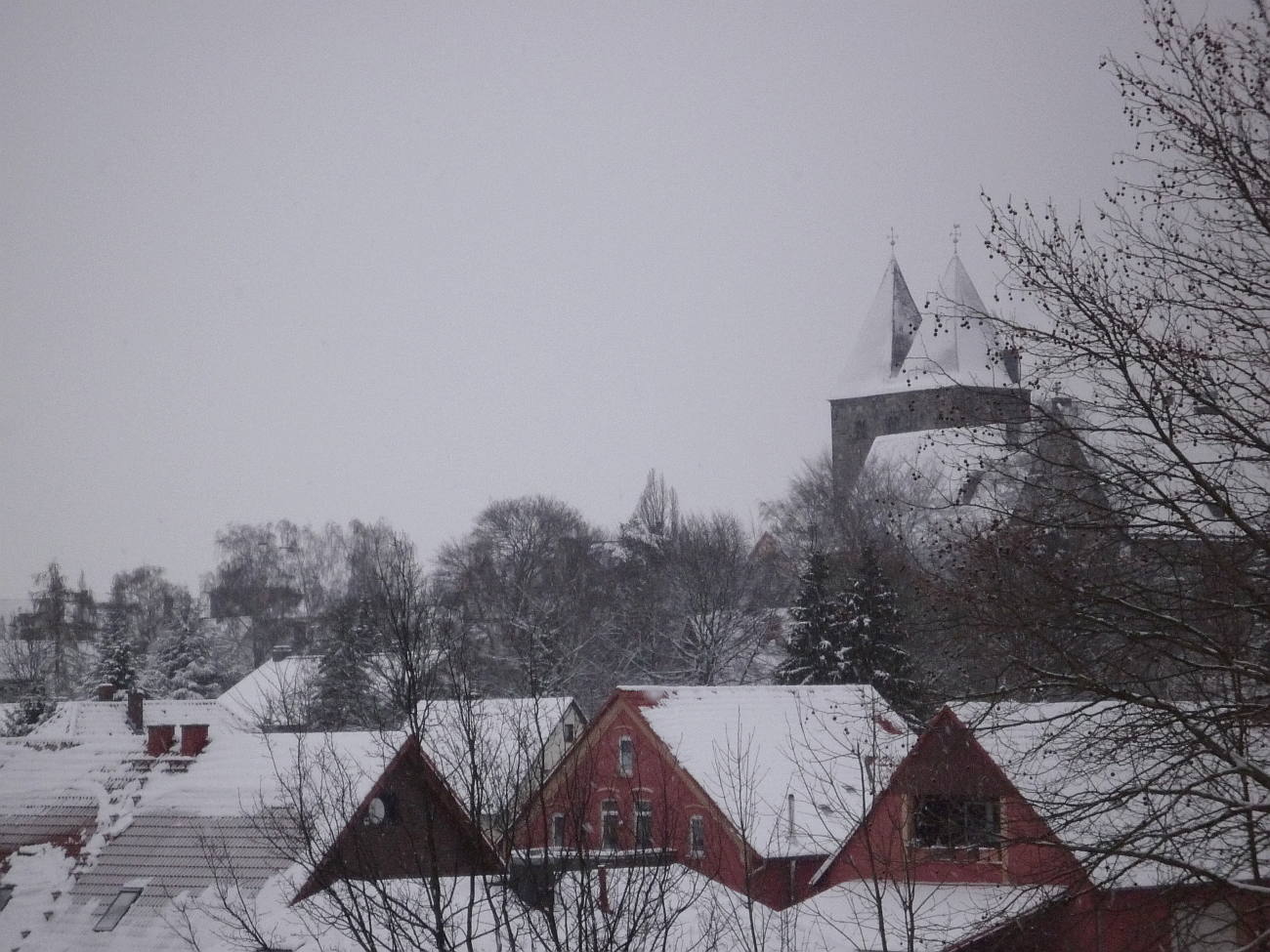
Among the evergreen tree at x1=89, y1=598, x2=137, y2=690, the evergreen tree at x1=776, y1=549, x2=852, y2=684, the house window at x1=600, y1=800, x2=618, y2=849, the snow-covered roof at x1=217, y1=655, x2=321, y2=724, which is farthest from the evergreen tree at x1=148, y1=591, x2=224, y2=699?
the house window at x1=600, y1=800, x2=618, y2=849

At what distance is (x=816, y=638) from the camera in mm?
39156

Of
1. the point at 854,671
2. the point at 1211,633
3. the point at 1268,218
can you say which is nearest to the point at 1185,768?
the point at 1211,633

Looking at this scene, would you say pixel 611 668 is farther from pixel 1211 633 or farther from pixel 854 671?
pixel 1211 633

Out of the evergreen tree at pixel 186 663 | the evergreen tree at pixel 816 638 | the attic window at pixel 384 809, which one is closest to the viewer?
the attic window at pixel 384 809

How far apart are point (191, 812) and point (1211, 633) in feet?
59.2

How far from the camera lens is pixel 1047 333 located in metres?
8.09

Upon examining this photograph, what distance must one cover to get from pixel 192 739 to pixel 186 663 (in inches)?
1522

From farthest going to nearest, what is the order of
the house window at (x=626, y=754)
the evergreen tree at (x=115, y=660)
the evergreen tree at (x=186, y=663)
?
the evergreen tree at (x=186, y=663), the evergreen tree at (x=115, y=660), the house window at (x=626, y=754)

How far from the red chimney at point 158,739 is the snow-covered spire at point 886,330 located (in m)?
62.8

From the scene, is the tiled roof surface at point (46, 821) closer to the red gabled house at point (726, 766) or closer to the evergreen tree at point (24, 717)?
the red gabled house at point (726, 766)

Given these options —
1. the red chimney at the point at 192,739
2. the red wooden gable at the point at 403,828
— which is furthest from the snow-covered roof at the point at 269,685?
the red wooden gable at the point at 403,828

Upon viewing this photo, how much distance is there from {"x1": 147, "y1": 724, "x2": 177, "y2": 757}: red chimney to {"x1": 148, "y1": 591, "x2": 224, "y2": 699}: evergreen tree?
34650 millimetres

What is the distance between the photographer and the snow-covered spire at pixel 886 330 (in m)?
82.3

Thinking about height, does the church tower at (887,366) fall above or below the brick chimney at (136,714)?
above
